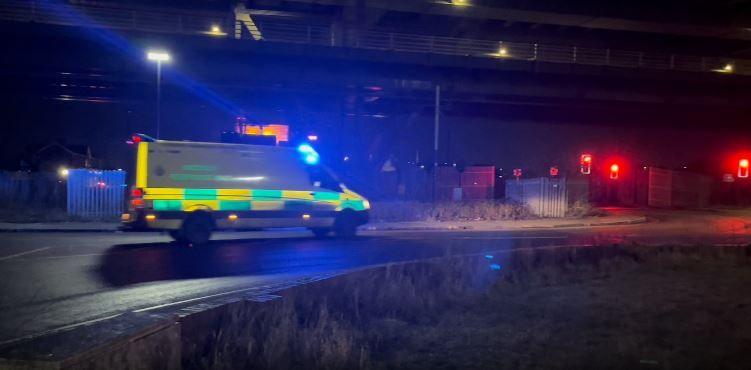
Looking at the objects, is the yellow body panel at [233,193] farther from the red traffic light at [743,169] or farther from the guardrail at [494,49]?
the red traffic light at [743,169]

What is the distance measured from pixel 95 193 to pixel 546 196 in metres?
19.0

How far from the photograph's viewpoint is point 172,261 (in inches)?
485

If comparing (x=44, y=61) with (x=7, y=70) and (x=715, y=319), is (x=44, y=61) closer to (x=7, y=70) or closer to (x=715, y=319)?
(x=7, y=70)

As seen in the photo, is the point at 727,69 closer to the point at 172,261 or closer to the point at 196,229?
the point at 196,229

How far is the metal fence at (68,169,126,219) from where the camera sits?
23766 mm

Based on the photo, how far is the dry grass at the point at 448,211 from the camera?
82.4 feet

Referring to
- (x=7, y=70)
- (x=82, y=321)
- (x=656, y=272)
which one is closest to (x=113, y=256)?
(x=82, y=321)

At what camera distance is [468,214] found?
86.3 feet

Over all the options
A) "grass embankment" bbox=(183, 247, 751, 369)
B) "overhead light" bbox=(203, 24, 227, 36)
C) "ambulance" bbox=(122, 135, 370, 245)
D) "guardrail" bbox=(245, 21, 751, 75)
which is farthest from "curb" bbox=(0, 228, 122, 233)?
"guardrail" bbox=(245, 21, 751, 75)

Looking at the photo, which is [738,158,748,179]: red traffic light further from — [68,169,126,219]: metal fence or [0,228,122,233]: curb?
[68,169,126,219]: metal fence

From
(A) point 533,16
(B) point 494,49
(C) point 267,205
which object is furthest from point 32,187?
(B) point 494,49

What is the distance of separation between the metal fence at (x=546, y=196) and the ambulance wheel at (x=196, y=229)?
1721cm

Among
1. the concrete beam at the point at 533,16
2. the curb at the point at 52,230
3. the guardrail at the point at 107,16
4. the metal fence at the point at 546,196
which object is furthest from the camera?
the concrete beam at the point at 533,16

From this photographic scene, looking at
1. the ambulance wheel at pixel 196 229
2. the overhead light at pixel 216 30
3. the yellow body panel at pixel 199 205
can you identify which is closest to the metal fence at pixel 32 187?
the overhead light at pixel 216 30
